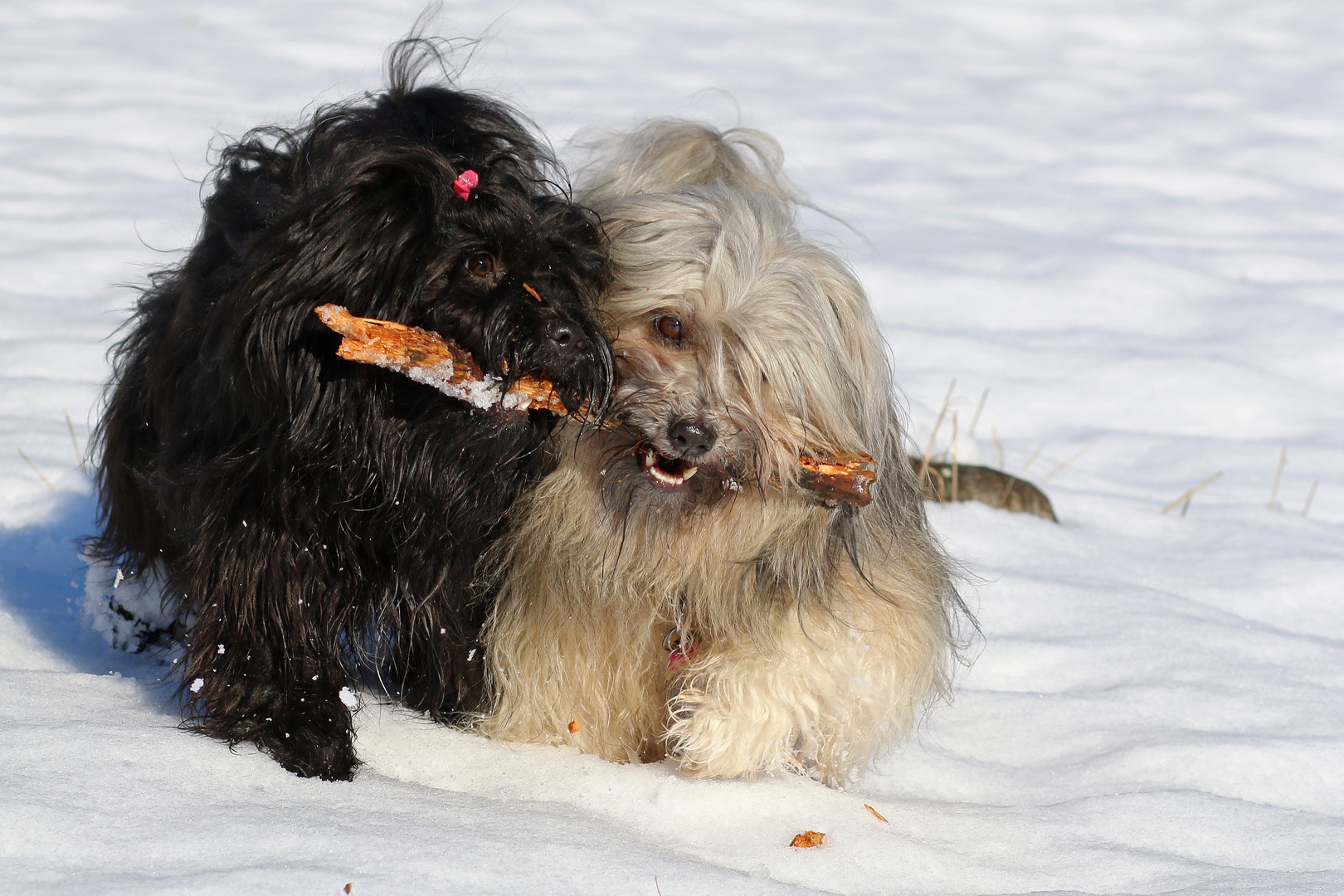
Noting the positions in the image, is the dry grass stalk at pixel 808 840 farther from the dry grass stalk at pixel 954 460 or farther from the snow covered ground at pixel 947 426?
the dry grass stalk at pixel 954 460

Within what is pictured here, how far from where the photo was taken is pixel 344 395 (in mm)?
2061

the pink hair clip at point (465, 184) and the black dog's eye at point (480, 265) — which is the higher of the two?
the pink hair clip at point (465, 184)

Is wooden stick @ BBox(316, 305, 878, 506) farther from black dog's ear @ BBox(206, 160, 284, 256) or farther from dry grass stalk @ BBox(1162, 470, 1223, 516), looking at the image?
dry grass stalk @ BBox(1162, 470, 1223, 516)

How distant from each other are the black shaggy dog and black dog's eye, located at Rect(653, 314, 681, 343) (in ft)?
0.43

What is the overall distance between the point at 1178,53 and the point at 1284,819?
992cm

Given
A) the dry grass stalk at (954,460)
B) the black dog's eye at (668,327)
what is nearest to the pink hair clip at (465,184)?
the black dog's eye at (668,327)

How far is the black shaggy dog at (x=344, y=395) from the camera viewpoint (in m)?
2.03

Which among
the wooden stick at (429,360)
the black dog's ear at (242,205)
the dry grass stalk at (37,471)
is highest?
the black dog's ear at (242,205)

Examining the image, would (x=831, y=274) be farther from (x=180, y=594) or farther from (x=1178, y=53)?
(x=1178, y=53)

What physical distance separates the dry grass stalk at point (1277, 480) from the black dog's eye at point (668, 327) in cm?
307

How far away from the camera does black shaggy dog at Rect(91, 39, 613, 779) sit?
2025 mm

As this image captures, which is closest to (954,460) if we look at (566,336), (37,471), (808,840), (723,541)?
(723,541)

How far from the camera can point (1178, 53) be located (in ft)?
35.8

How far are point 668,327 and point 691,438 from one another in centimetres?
27
